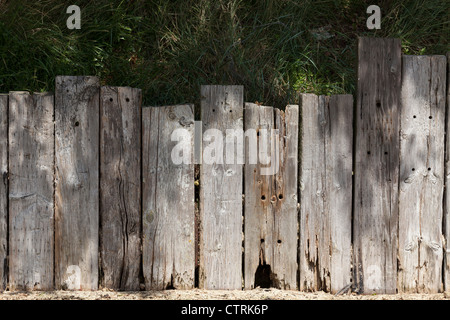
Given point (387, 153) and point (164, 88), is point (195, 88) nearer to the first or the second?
point (164, 88)

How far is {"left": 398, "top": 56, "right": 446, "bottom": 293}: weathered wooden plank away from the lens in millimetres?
3844

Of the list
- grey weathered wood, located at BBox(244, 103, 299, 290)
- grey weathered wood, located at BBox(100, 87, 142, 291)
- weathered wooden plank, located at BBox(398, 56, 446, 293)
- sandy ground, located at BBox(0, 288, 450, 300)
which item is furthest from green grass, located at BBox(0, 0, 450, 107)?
sandy ground, located at BBox(0, 288, 450, 300)

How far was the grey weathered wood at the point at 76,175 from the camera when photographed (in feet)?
12.4

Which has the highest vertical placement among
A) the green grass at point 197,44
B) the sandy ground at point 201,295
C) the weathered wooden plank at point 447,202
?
the green grass at point 197,44

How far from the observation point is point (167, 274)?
3885 mm

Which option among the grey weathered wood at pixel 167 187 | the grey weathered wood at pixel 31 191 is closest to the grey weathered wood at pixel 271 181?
the grey weathered wood at pixel 167 187

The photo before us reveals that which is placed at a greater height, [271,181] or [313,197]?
[271,181]

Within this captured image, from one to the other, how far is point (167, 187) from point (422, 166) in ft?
5.88

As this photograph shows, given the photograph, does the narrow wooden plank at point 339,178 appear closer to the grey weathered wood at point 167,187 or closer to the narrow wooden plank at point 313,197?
the narrow wooden plank at point 313,197

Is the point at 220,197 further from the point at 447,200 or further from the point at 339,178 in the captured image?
the point at 447,200

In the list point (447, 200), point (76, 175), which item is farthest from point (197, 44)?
point (447, 200)

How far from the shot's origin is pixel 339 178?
385cm

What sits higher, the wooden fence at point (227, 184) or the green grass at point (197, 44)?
the green grass at point (197, 44)

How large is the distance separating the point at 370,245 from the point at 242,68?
2.01 metres
